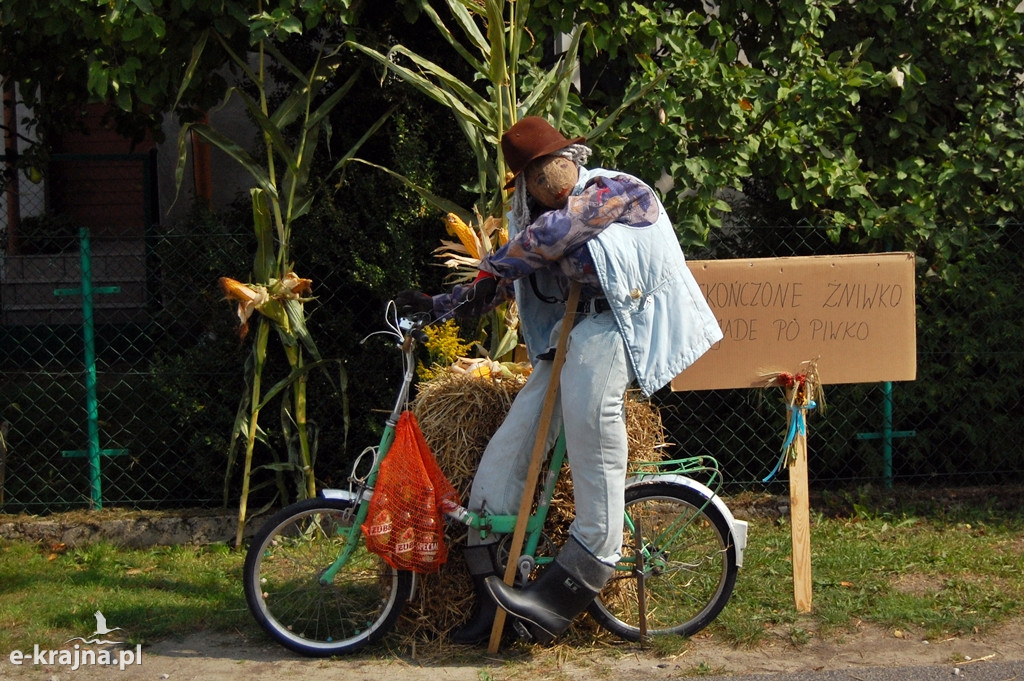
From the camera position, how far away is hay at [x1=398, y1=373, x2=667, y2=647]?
4.23 m

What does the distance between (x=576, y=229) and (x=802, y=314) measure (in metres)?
1.40

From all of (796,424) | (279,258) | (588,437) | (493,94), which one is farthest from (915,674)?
(279,258)

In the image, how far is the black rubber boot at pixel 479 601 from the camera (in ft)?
13.2

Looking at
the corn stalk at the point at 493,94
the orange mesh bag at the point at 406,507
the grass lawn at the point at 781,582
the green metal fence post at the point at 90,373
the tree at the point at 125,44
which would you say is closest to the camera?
the orange mesh bag at the point at 406,507

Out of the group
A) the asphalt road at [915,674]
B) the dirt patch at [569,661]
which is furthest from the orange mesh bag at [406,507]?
the asphalt road at [915,674]

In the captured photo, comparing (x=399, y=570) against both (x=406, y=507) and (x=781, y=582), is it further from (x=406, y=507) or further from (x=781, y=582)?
(x=781, y=582)

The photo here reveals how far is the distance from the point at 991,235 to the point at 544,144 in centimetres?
320

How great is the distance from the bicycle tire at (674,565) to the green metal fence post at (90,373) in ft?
9.58

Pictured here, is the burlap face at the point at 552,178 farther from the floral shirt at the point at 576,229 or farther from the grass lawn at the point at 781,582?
the grass lawn at the point at 781,582

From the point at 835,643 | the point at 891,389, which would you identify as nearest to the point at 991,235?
the point at 891,389

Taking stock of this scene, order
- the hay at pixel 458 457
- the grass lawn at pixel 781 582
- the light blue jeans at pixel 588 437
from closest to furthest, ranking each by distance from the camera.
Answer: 1. the light blue jeans at pixel 588 437
2. the hay at pixel 458 457
3. the grass lawn at pixel 781 582

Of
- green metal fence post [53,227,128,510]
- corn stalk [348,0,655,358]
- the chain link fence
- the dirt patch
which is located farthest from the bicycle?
green metal fence post [53,227,128,510]

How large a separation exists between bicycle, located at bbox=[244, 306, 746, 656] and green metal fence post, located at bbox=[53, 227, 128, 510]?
200 centimetres

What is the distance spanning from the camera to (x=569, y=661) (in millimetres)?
4070
